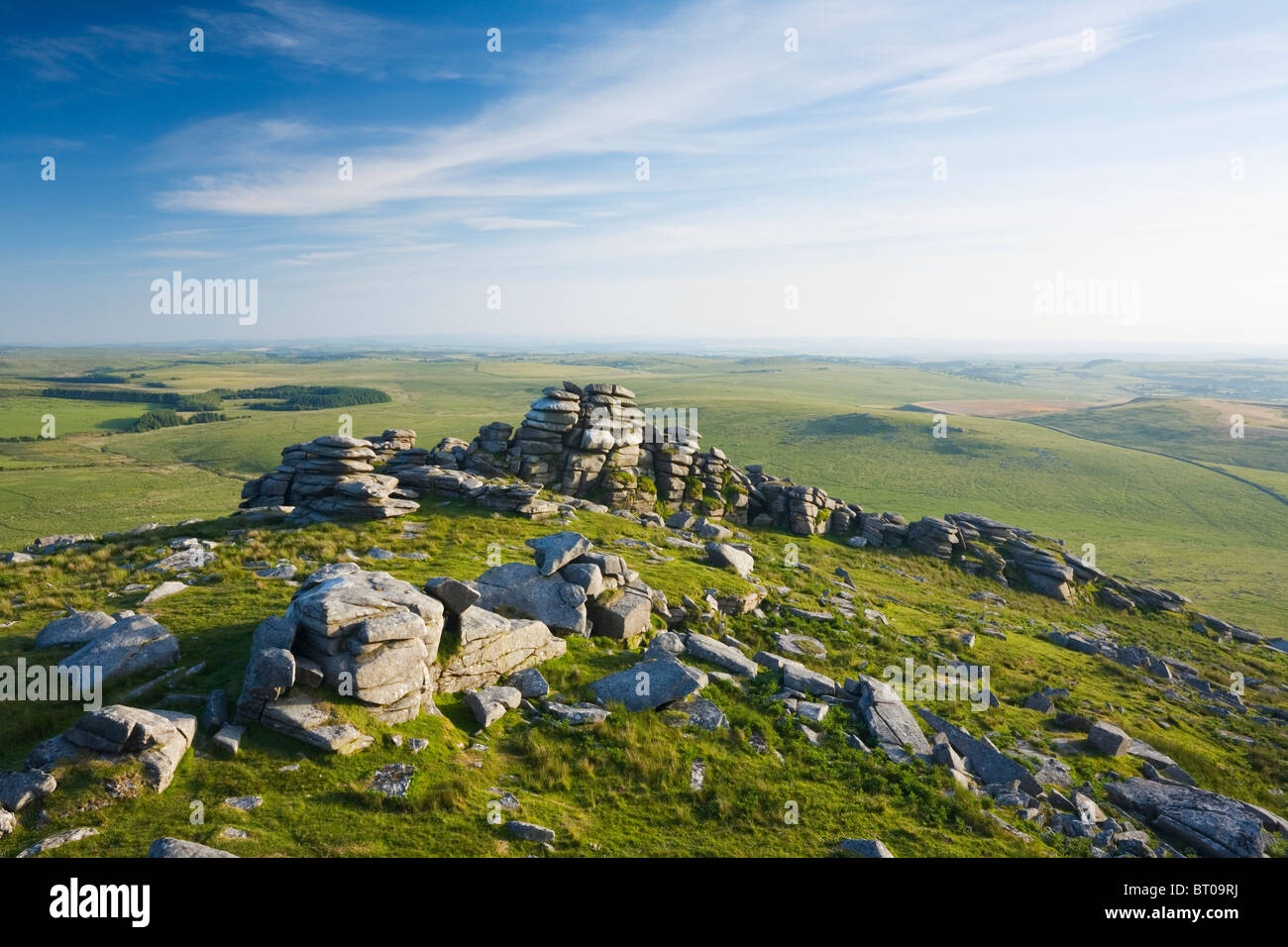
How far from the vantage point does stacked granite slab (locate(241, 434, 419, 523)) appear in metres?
34.4

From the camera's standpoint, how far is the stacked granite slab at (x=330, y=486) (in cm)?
3441

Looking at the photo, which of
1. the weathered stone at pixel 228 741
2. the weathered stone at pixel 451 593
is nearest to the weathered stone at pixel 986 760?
the weathered stone at pixel 451 593

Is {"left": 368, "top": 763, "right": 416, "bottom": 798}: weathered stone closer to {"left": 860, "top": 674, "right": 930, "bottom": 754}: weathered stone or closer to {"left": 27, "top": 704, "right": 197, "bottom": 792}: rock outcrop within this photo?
{"left": 27, "top": 704, "right": 197, "bottom": 792}: rock outcrop

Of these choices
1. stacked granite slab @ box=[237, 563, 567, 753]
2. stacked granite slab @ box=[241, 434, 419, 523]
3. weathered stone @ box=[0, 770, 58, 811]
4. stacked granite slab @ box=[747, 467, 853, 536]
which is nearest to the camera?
weathered stone @ box=[0, 770, 58, 811]

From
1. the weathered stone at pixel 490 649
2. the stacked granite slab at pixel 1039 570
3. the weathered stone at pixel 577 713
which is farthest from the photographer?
the stacked granite slab at pixel 1039 570

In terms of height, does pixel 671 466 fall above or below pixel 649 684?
above

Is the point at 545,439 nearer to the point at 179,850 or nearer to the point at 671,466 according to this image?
the point at 671,466

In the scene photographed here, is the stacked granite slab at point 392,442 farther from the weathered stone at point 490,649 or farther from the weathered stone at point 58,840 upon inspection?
the weathered stone at point 58,840

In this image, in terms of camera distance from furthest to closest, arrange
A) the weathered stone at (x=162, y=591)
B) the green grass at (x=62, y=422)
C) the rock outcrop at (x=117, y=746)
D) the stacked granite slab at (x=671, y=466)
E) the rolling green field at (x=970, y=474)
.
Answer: the green grass at (x=62, y=422) → the rolling green field at (x=970, y=474) → the stacked granite slab at (x=671, y=466) → the weathered stone at (x=162, y=591) → the rock outcrop at (x=117, y=746)

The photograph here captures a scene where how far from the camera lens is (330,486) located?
37.4 m

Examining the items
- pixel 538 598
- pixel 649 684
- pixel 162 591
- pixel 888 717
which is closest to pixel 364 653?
pixel 538 598

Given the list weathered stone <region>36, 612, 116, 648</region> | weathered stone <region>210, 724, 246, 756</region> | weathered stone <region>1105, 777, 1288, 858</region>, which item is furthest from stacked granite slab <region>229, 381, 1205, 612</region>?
weathered stone <region>1105, 777, 1288, 858</region>

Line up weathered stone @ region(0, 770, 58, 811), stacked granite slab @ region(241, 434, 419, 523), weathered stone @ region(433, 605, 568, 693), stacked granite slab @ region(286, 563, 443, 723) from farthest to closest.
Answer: stacked granite slab @ region(241, 434, 419, 523) < weathered stone @ region(433, 605, 568, 693) < stacked granite slab @ region(286, 563, 443, 723) < weathered stone @ region(0, 770, 58, 811)
